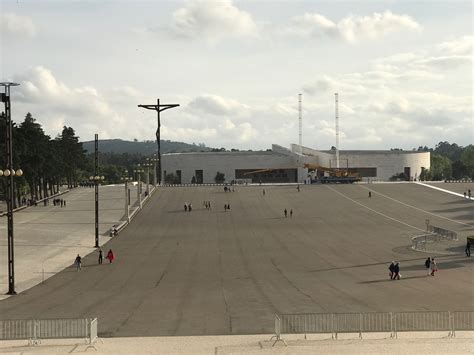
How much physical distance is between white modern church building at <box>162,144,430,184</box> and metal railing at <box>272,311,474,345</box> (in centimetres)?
11615

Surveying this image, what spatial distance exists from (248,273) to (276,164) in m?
110

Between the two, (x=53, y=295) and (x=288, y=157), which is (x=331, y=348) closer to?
(x=53, y=295)

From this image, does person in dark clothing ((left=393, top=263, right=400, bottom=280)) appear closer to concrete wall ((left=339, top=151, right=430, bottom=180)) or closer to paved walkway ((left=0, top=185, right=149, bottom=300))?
paved walkway ((left=0, top=185, right=149, bottom=300))

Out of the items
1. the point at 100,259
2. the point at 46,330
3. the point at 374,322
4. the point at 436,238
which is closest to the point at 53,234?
the point at 100,259

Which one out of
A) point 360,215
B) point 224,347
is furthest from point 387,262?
point 360,215

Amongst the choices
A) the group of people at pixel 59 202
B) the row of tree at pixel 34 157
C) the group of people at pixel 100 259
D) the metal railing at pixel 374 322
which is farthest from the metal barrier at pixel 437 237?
the group of people at pixel 59 202

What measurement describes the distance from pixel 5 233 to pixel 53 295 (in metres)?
29.2

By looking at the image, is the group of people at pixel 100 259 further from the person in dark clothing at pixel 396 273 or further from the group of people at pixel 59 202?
the group of people at pixel 59 202

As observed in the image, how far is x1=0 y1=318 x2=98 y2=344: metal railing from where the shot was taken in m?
18.0

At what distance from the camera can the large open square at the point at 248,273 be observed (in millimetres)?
23016

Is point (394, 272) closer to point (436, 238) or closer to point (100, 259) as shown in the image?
point (436, 238)

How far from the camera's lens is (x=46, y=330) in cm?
1923

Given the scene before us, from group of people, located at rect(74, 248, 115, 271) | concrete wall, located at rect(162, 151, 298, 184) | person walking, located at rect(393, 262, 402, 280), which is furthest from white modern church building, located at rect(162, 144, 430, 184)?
person walking, located at rect(393, 262, 402, 280)

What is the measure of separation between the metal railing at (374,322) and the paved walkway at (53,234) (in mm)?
15299
